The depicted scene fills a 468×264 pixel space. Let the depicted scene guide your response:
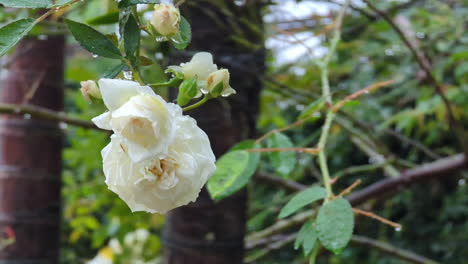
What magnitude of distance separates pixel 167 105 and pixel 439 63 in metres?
1.13

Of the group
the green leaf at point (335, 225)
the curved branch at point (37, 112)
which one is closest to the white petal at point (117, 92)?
the green leaf at point (335, 225)

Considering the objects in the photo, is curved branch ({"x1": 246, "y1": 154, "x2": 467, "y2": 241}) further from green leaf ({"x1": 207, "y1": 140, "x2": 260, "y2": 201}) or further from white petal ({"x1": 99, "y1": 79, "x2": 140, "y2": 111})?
white petal ({"x1": 99, "y1": 79, "x2": 140, "y2": 111})

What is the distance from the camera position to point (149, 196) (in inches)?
10.4

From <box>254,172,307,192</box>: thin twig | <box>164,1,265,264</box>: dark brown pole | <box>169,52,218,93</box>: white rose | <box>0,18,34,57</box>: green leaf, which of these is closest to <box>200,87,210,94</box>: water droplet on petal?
<box>169,52,218,93</box>: white rose

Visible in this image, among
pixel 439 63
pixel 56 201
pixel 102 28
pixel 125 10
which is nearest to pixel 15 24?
pixel 125 10

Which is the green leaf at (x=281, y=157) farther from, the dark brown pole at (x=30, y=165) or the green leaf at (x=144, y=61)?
the dark brown pole at (x=30, y=165)

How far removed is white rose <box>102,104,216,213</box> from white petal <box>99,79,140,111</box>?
0.02m

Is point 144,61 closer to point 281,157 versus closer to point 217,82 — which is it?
point 217,82

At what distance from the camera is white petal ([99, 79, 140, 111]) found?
0.25 m

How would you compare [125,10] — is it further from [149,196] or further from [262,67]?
[262,67]

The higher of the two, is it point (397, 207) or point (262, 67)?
point (262, 67)

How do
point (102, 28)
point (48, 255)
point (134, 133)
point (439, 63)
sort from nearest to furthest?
point (134, 133) < point (102, 28) < point (48, 255) < point (439, 63)

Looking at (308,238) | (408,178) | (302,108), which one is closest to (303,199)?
(308,238)

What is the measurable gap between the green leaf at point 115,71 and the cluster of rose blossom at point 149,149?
1.7 inches
